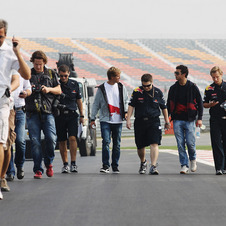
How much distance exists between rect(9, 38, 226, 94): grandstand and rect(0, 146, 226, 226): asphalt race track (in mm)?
33617

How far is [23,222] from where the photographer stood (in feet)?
17.3

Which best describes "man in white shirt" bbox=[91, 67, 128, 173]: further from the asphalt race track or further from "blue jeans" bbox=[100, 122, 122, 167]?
the asphalt race track

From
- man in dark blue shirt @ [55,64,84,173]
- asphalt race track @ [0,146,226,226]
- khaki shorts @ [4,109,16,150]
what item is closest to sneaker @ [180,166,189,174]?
asphalt race track @ [0,146,226,226]

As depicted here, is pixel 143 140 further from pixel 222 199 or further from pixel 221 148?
pixel 222 199

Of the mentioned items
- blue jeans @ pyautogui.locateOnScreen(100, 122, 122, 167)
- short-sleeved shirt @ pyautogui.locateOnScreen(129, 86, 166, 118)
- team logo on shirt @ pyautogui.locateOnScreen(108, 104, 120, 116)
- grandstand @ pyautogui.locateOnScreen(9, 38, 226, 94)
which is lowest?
grandstand @ pyautogui.locateOnScreen(9, 38, 226, 94)

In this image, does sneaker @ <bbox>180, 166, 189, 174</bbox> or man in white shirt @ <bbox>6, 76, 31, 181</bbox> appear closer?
man in white shirt @ <bbox>6, 76, 31, 181</bbox>

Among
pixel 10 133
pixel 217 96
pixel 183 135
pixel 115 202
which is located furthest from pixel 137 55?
pixel 115 202

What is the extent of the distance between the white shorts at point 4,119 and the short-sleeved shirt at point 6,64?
10 cm

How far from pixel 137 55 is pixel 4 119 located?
144ft

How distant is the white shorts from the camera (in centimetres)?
679

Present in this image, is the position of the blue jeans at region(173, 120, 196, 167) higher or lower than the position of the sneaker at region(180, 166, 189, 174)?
higher

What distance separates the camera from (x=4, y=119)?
6836mm

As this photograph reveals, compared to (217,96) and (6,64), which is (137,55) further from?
(6,64)

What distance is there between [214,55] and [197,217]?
48296 mm
